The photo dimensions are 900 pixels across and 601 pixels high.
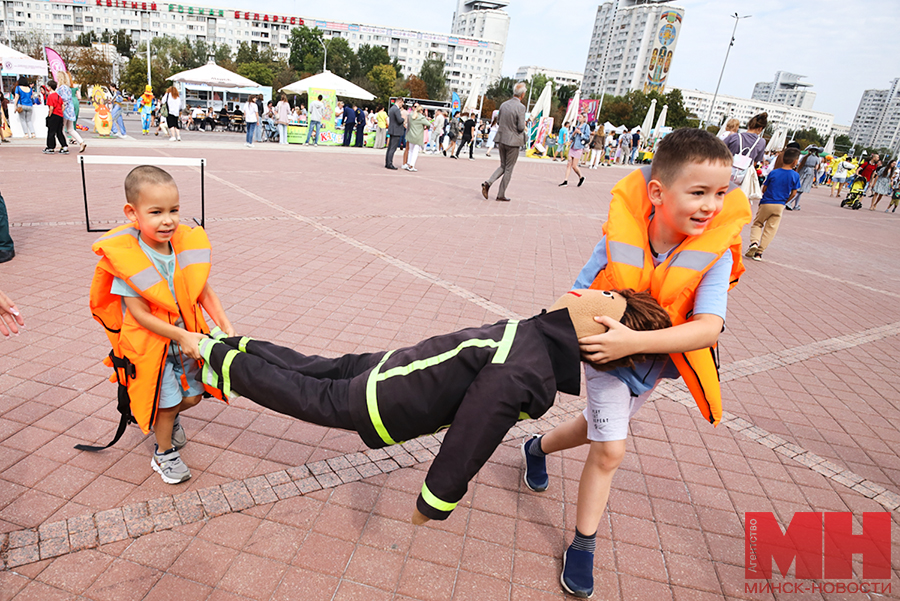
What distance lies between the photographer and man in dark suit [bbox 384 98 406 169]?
48.3ft

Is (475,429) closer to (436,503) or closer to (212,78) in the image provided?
(436,503)

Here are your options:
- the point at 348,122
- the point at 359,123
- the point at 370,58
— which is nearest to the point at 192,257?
the point at 348,122

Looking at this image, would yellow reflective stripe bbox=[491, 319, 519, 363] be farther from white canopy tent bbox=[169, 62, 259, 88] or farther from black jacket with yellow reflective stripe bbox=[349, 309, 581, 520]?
white canopy tent bbox=[169, 62, 259, 88]

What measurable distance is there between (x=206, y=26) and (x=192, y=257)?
143 meters

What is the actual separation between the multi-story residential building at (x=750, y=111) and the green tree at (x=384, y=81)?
9752cm

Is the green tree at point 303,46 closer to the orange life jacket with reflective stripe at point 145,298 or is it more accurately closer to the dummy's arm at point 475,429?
the orange life jacket with reflective stripe at point 145,298

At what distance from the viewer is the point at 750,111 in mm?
160000

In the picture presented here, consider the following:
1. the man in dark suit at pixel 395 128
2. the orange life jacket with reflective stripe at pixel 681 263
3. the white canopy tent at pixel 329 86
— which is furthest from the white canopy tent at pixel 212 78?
the orange life jacket with reflective stripe at pixel 681 263

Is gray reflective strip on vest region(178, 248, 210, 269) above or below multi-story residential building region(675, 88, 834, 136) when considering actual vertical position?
below

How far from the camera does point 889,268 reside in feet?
30.9

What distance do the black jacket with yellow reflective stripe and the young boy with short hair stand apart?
8309 millimetres

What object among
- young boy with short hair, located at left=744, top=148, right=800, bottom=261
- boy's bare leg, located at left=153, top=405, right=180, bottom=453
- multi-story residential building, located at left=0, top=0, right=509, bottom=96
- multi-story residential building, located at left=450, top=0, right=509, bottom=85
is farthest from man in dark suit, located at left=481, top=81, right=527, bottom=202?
multi-story residential building, located at left=450, top=0, right=509, bottom=85

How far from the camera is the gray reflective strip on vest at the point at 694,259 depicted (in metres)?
1.76

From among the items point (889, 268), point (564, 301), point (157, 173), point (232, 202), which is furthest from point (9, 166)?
point (889, 268)
